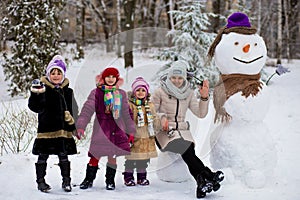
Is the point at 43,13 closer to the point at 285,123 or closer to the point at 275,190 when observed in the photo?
the point at 285,123

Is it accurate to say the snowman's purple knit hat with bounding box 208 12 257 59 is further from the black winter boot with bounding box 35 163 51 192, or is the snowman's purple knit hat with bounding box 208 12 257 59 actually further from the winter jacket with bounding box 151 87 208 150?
the black winter boot with bounding box 35 163 51 192

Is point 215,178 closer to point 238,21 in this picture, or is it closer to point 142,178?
point 142,178

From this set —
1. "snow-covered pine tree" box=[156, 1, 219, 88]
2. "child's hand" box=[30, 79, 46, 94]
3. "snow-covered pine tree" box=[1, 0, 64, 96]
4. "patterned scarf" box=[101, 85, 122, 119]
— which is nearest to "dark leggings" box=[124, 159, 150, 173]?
"patterned scarf" box=[101, 85, 122, 119]

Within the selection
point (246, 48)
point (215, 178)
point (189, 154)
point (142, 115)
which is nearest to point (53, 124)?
point (142, 115)

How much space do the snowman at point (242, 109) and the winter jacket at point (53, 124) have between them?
1.64 m

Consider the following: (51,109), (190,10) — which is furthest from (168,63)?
(51,109)

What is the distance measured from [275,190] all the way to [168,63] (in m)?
5.72

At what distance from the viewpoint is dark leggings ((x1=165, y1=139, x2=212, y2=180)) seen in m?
3.96

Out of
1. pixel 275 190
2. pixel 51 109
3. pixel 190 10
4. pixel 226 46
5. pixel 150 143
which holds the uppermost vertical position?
pixel 190 10

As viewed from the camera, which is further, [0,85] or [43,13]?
[0,85]

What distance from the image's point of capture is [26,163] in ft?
15.3

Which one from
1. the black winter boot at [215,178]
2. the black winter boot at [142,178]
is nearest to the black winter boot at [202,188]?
the black winter boot at [215,178]

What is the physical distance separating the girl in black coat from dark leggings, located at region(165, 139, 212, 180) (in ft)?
3.45

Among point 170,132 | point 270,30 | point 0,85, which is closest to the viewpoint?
point 170,132
